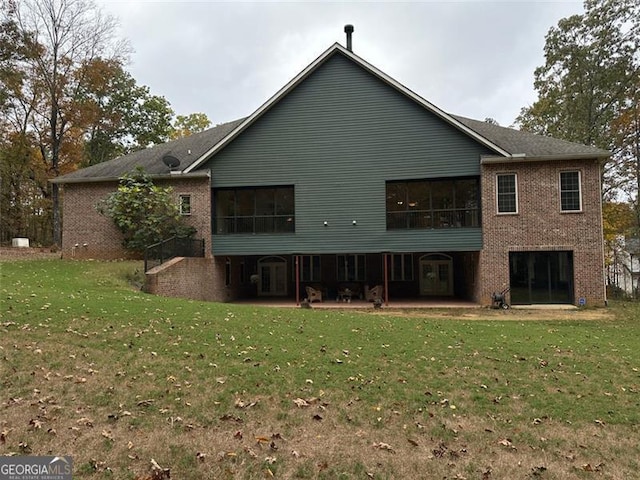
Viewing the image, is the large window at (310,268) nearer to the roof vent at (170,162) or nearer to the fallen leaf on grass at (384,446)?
the roof vent at (170,162)

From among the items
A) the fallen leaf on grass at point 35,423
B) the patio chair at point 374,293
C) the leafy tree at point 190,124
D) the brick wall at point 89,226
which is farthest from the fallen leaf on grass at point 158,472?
the leafy tree at point 190,124

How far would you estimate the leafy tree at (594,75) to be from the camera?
22.7 meters

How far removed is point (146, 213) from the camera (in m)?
17.9

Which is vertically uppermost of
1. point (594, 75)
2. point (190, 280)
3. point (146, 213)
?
point (594, 75)

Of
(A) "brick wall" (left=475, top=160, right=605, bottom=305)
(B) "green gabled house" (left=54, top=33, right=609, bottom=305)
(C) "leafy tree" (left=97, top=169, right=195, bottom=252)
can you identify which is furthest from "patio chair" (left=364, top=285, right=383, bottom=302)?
(C) "leafy tree" (left=97, top=169, right=195, bottom=252)

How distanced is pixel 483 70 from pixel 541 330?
70.5 feet

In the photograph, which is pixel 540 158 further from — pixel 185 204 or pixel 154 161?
pixel 154 161

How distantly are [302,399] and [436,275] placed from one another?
1680cm

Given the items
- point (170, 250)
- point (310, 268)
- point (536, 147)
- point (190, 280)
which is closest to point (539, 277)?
point (536, 147)

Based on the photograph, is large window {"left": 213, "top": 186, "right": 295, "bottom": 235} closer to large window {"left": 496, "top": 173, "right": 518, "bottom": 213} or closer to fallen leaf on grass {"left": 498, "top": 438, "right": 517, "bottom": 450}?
large window {"left": 496, "top": 173, "right": 518, "bottom": 213}

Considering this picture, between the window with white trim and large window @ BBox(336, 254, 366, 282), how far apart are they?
→ 7913 mm

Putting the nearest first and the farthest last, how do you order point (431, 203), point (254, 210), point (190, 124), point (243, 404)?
1. point (243, 404)
2. point (431, 203)
3. point (254, 210)
4. point (190, 124)

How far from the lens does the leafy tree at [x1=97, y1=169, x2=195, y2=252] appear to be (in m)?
17.5

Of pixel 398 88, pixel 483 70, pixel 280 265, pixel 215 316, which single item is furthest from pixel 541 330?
pixel 483 70
